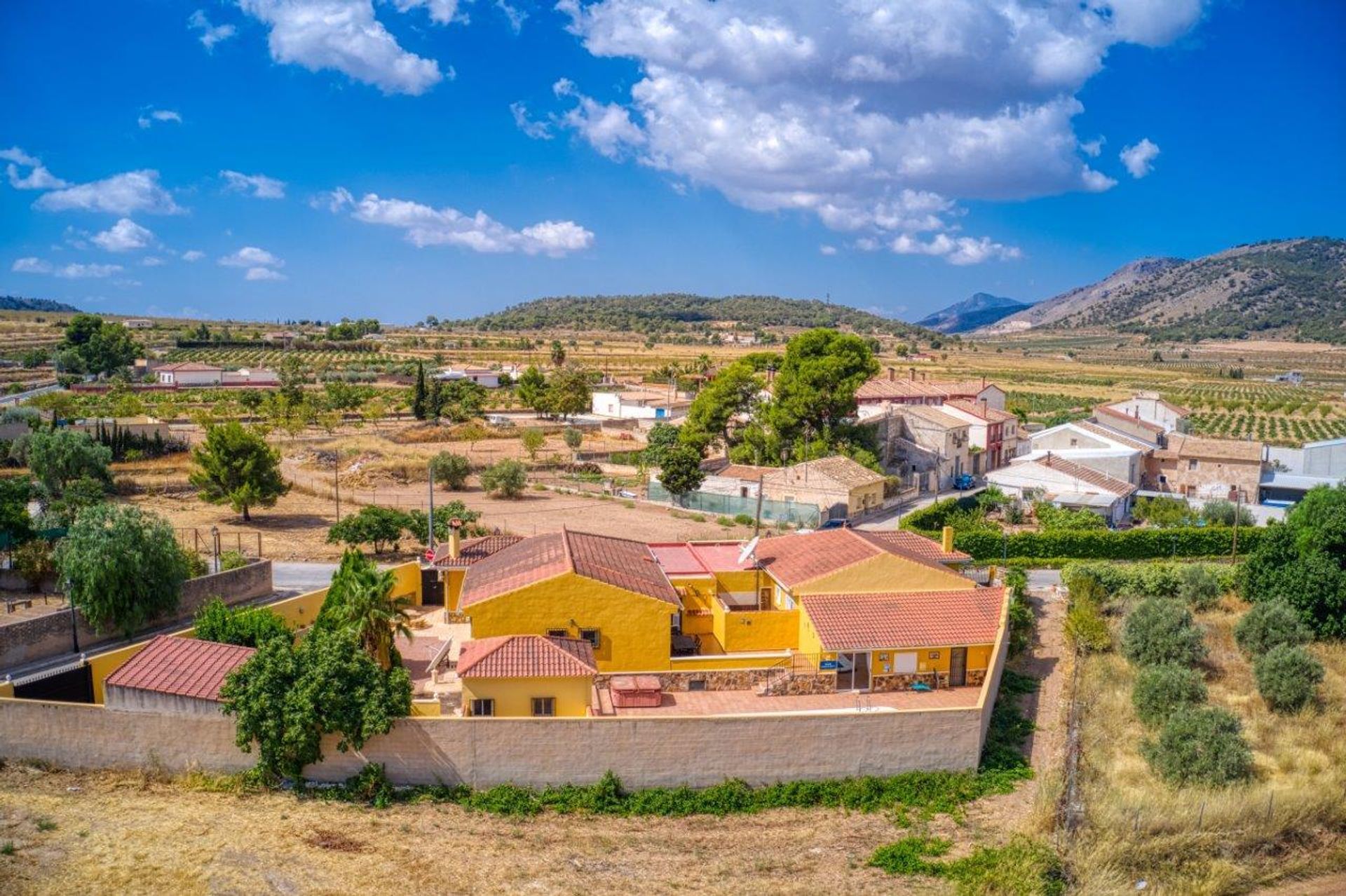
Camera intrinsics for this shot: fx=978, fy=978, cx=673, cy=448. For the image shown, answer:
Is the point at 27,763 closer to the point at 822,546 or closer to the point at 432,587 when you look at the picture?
the point at 432,587

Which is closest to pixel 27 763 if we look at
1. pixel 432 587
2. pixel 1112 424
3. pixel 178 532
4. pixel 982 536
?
pixel 432 587

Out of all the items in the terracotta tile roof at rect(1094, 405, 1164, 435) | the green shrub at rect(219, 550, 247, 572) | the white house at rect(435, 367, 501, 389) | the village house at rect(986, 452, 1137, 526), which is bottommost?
the green shrub at rect(219, 550, 247, 572)

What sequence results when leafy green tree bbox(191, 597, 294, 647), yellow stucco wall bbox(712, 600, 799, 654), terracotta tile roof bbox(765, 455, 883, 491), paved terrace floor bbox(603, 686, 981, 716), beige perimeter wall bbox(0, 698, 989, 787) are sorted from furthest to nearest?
terracotta tile roof bbox(765, 455, 883, 491) → yellow stucco wall bbox(712, 600, 799, 654) → leafy green tree bbox(191, 597, 294, 647) → paved terrace floor bbox(603, 686, 981, 716) → beige perimeter wall bbox(0, 698, 989, 787)

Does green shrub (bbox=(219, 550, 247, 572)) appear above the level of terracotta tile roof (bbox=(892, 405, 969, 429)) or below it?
below

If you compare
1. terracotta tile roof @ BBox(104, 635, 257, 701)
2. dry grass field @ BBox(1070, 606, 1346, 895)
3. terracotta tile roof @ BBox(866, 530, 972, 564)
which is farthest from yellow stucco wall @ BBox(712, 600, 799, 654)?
terracotta tile roof @ BBox(104, 635, 257, 701)

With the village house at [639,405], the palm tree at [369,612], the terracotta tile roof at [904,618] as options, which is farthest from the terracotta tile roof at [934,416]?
the palm tree at [369,612]

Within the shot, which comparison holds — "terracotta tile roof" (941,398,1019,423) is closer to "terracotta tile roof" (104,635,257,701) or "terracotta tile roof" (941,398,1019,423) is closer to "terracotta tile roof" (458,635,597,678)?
"terracotta tile roof" (458,635,597,678)

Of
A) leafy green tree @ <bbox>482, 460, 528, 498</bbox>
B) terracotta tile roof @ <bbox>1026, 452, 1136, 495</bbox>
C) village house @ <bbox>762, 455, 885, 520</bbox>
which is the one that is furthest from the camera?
leafy green tree @ <bbox>482, 460, 528, 498</bbox>
